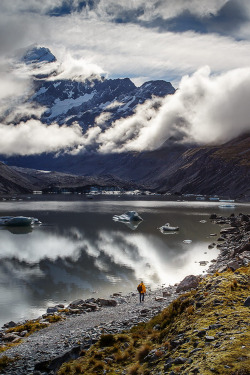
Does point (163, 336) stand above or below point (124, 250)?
above

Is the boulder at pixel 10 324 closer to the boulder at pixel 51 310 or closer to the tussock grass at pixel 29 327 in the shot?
the tussock grass at pixel 29 327

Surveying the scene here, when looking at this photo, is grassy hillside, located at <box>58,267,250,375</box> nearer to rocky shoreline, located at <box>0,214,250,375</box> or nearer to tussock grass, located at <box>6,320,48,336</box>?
rocky shoreline, located at <box>0,214,250,375</box>

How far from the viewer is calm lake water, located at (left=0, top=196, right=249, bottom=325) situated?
3497cm

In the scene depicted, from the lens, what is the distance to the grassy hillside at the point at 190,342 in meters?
11.0

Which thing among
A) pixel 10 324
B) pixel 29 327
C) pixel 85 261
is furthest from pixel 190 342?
pixel 85 261

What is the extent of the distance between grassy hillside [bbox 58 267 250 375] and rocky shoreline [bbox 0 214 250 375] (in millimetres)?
1449

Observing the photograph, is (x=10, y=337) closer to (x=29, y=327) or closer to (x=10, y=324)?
(x=29, y=327)

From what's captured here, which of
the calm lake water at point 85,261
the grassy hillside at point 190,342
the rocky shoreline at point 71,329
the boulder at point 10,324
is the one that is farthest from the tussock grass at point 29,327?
the grassy hillside at point 190,342

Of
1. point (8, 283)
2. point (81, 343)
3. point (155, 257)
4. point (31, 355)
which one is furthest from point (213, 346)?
point (155, 257)

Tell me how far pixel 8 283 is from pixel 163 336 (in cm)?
2730

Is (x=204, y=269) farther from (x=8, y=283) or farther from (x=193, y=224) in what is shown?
(x=193, y=224)

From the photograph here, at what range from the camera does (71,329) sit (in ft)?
71.7

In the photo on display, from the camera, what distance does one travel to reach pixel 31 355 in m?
17.8

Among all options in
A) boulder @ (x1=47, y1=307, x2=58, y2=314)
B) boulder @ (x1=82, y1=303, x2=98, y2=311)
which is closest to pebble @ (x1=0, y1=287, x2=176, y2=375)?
boulder @ (x1=82, y1=303, x2=98, y2=311)
